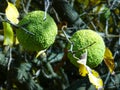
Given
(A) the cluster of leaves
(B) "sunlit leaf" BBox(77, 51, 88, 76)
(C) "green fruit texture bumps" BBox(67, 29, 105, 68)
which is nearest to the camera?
(B) "sunlit leaf" BBox(77, 51, 88, 76)

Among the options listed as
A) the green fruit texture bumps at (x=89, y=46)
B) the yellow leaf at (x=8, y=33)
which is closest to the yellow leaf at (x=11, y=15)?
the yellow leaf at (x=8, y=33)

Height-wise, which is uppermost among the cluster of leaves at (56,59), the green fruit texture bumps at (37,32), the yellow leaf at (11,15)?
the yellow leaf at (11,15)

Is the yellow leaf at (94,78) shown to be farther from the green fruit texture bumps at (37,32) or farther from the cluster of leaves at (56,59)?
the cluster of leaves at (56,59)

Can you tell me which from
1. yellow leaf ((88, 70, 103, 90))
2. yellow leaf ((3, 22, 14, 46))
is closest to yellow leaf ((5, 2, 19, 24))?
yellow leaf ((3, 22, 14, 46))

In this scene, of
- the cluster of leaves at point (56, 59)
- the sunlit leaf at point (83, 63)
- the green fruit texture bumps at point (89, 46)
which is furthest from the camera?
the cluster of leaves at point (56, 59)

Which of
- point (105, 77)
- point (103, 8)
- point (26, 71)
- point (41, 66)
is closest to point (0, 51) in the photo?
point (26, 71)

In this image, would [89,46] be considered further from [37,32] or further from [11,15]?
[11,15]

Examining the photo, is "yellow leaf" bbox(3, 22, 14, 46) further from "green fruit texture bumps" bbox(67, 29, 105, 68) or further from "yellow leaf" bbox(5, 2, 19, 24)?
"green fruit texture bumps" bbox(67, 29, 105, 68)

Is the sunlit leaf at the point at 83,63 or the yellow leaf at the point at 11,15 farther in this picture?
the yellow leaf at the point at 11,15

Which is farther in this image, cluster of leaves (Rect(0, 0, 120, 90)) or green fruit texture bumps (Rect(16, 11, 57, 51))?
cluster of leaves (Rect(0, 0, 120, 90))
